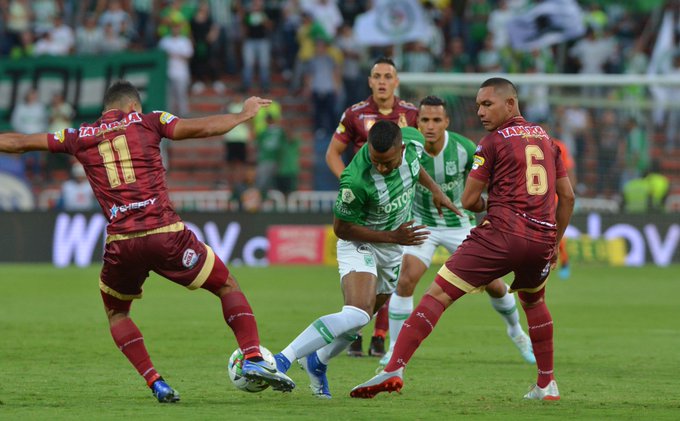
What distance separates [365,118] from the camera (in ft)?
40.9

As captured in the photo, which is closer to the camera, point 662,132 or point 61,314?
point 61,314

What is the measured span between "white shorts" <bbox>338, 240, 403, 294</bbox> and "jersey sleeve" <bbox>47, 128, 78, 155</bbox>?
7.14 ft

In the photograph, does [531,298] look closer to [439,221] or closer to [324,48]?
[439,221]

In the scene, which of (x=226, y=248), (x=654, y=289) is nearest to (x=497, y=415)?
(x=654, y=289)

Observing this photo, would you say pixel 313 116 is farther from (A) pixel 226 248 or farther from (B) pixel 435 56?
(A) pixel 226 248

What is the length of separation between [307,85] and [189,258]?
21.0 meters

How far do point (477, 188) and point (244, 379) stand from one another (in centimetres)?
210

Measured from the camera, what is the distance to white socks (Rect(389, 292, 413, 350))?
11.8 m

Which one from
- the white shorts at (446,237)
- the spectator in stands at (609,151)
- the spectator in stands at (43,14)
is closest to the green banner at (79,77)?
the spectator in stands at (43,14)

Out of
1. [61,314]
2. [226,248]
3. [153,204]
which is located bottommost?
[226,248]

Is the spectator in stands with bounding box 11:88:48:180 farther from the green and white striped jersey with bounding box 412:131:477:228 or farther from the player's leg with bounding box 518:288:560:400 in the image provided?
the player's leg with bounding box 518:288:560:400

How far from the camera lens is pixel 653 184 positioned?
26.4 m

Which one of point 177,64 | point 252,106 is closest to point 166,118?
point 252,106

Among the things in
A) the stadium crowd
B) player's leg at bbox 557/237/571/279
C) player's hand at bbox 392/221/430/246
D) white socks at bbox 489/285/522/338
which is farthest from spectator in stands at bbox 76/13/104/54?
player's hand at bbox 392/221/430/246
